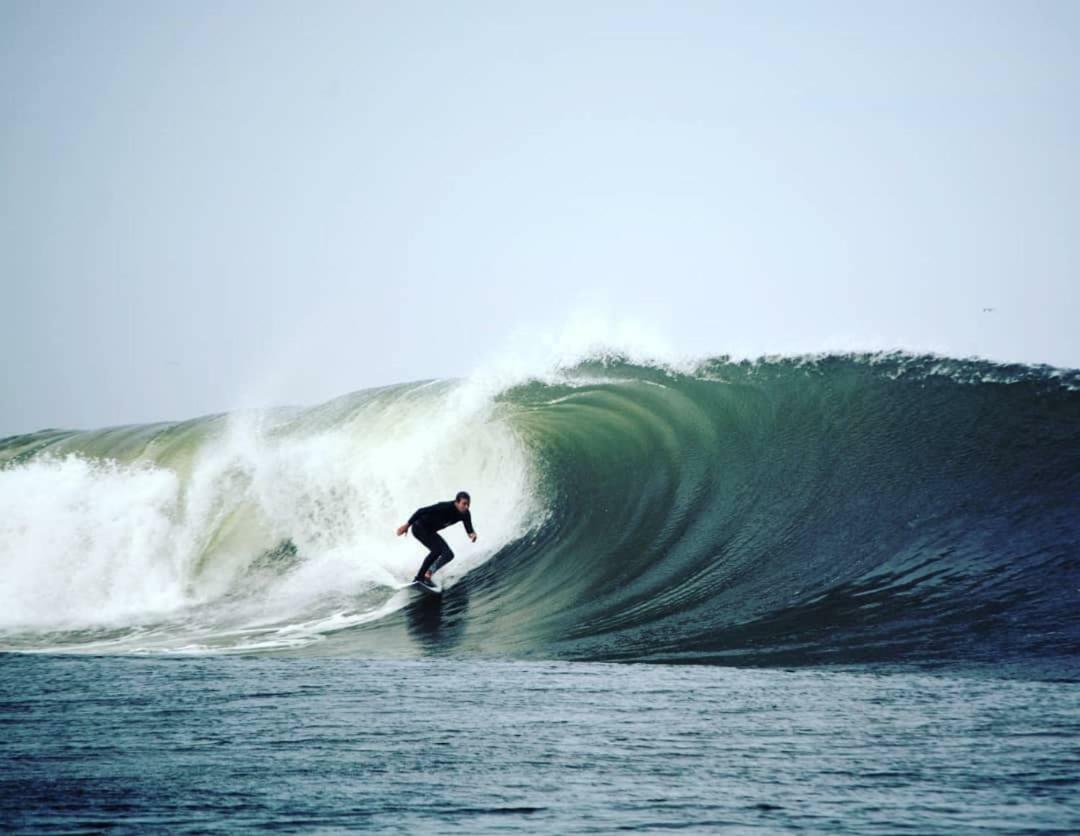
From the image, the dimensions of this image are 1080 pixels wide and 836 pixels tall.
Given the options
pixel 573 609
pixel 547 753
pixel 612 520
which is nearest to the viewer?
pixel 547 753

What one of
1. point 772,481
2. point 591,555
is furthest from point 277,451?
point 772,481

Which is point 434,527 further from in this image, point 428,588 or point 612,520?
point 612,520

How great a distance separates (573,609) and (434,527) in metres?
2.04

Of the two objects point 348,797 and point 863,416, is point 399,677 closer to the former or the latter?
point 348,797

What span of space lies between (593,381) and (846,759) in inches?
441

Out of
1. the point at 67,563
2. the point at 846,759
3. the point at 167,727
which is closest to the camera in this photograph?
the point at 846,759

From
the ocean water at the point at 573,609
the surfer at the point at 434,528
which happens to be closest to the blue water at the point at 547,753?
the ocean water at the point at 573,609

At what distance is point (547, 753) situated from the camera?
4215 mm

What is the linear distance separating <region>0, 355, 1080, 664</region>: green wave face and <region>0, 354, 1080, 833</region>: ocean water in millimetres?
48

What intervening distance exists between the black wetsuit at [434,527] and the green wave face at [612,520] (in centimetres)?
36

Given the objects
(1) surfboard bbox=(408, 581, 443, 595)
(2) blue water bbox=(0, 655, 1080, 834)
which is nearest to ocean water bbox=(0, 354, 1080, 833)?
(2) blue water bbox=(0, 655, 1080, 834)

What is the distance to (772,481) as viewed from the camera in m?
11.3

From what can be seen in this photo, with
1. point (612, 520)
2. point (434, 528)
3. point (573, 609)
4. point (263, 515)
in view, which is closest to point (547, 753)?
point (573, 609)

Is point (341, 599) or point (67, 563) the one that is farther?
point (67, 563)
